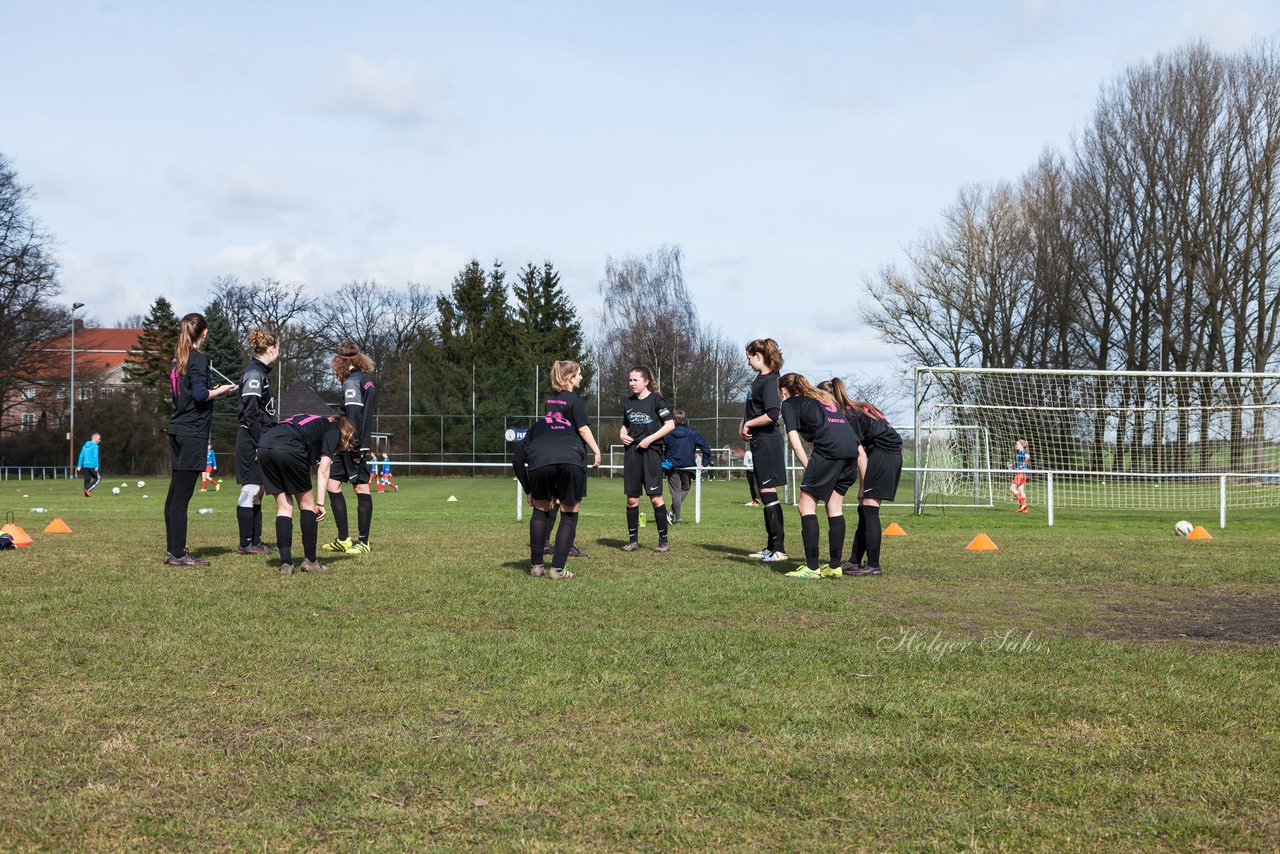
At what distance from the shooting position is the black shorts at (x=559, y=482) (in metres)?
8.57

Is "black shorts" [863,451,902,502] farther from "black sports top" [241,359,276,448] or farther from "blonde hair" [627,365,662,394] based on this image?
"black sports top" [241,359,276,448]

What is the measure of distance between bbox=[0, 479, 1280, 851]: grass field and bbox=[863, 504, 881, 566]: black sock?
→ 491mm

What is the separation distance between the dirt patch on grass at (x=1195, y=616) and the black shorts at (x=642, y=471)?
434 centimetres

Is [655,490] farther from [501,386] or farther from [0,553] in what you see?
[501,386]

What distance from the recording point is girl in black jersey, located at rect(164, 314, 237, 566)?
30.0 feet

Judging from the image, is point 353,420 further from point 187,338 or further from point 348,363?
point 187,338

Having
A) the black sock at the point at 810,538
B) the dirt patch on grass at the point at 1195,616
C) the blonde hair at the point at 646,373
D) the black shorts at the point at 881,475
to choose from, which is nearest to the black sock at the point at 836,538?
the black sock at the point at 810,538

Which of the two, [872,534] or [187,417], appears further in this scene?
[872,534]

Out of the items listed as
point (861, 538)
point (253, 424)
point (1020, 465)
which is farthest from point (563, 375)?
point (1020, 465)

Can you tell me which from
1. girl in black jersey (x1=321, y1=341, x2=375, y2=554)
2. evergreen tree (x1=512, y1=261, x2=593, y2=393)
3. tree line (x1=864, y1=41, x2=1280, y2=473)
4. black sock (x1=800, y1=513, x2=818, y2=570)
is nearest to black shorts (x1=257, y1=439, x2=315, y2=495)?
girl in black jersey (x1=321, y1=341, x2=375, y2=554)

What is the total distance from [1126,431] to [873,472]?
55.5ft

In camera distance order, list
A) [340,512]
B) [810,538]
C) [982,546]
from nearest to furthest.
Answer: [810,538] < [340,512] < [982,546]

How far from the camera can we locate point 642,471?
11312mm

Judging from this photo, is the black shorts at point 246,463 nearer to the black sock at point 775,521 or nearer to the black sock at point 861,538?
the black sock at point 775,521
